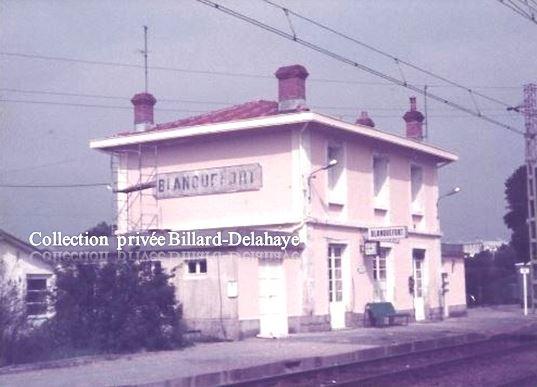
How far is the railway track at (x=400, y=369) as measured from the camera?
13.8 meters

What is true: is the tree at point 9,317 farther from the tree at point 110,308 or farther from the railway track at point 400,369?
the railway track at point 400,369

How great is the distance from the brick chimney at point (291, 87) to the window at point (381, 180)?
15.6 ft

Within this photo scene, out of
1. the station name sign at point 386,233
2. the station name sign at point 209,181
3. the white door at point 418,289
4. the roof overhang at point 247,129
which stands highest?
the roof overhang at point 247,129

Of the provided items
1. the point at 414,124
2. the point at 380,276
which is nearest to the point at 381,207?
the point at 380,276

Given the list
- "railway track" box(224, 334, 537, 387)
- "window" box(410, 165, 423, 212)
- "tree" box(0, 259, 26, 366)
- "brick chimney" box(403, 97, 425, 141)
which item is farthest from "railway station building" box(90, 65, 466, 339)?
"tree" box(0, 259, 26, 366)

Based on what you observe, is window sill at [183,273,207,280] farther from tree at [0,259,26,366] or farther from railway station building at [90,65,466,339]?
tree at [0,259,26,366]

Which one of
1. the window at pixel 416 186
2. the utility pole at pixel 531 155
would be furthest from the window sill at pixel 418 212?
the utility pole at pixel 531 155

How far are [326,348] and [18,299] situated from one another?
7.09m

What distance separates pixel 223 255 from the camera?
22.1 m

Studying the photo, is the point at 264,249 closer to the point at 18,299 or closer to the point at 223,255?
the point at 223,255

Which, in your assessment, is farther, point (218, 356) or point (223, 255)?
point (223, 255)

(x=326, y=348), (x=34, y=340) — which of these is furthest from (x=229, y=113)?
(x=34, y=340)

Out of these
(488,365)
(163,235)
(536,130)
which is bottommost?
(488,365)

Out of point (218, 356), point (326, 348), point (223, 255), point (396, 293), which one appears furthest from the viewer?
point (396, 293)
